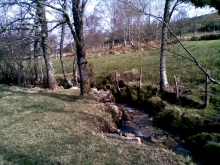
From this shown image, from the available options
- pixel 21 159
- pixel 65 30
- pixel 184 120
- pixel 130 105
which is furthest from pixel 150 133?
pixel 65 30

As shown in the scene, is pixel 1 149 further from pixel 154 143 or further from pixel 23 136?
Result: pixel 154 143

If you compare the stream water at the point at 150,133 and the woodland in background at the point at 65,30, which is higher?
the woodland in background at the point at 65,30

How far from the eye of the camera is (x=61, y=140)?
4074 millimetres

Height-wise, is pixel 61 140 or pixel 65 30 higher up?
pixel 65 30

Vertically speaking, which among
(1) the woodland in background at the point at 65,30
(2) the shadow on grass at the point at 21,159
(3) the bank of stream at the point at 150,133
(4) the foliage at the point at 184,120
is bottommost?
(3) the bank of stream at the point at 150,133

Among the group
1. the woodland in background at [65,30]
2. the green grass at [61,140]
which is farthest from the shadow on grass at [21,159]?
the woodland in background at [65,30]

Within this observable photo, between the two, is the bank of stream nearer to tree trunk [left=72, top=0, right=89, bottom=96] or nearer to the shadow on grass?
tree trunk [left=72, top=0, right=89, bottom=96]

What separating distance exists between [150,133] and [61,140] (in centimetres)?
349

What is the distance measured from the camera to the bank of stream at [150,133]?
5.23 m

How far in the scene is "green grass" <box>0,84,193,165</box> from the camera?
11.2 feet

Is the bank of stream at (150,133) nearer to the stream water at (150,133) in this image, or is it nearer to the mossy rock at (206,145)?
the stream water at (150,133)

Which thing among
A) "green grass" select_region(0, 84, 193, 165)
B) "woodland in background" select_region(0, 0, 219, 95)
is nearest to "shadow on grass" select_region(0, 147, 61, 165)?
"green grass" select_region(0, 84, 193, 165)

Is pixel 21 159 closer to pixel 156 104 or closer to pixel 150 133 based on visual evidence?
pixel 150 133

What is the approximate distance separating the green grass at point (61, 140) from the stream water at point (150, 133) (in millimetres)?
1363
